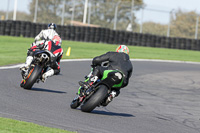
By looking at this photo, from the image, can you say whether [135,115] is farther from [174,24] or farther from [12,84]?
[174,24]

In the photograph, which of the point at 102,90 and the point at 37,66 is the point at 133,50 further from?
the point at 102,90

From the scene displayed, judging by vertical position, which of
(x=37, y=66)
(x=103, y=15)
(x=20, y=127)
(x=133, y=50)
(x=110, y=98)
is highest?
(x=103, y=15)

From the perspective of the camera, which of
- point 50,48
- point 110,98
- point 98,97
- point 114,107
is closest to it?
point 98,97

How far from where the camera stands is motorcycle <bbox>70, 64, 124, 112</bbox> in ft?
23.9

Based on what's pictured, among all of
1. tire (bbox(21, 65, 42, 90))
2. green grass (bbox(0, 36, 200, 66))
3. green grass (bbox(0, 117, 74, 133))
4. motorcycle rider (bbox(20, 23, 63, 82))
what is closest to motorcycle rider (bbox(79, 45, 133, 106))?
green grass (bbox(0, 117, 74, 133))

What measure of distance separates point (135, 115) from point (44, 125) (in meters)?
2.60

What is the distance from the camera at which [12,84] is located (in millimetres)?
10625

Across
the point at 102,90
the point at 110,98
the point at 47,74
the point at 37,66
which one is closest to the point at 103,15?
the point at 47,74

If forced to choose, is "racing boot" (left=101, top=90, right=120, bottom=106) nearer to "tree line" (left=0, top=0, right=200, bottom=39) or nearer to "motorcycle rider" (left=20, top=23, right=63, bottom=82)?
"motorcycle rider" (left=20, top=23, right=63, bottom=82)

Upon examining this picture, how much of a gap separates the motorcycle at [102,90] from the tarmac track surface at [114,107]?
0.76 ft

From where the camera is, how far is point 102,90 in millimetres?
7305

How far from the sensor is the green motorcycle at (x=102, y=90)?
23.9 ft

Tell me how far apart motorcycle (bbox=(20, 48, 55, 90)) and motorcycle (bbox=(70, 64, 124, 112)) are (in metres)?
2.16

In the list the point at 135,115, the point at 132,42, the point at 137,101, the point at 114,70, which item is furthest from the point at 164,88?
the point at 132,42
